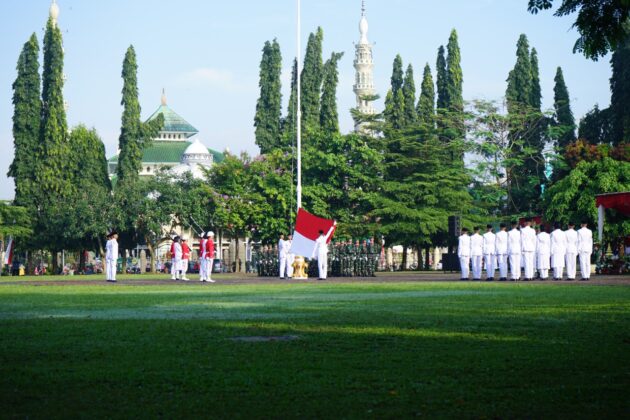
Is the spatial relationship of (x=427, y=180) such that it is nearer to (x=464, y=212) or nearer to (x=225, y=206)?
(x=464, y=212)

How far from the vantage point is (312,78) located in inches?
3125

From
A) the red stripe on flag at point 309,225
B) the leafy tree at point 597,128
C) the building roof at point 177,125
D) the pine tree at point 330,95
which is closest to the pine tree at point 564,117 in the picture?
the leafy tree at point 597,128

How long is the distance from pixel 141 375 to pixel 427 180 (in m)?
62.5

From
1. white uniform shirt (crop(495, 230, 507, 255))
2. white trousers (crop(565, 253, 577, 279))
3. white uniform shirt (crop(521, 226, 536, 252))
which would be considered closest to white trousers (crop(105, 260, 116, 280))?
white uniform shirt (crop(495, 230, 507, 255))

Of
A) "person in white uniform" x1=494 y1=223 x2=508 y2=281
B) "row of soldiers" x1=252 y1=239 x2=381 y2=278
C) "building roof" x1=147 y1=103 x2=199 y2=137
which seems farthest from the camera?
"building roof" x1=147 y1=103 x2=199 y2=137

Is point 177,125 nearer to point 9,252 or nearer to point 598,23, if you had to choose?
point 9,252

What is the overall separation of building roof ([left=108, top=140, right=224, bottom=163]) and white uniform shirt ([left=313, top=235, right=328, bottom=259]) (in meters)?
103

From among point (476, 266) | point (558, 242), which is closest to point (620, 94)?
point (476, 266)

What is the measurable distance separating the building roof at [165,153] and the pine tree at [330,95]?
70376 millimetres

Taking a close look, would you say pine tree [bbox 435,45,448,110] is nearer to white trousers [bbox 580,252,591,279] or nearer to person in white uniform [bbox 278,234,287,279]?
person in white uniform [bbox 278,234,287,279]

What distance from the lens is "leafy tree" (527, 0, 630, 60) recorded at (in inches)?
427

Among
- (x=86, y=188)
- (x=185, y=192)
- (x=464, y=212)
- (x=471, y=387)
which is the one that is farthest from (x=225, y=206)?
(x=471, y=387)

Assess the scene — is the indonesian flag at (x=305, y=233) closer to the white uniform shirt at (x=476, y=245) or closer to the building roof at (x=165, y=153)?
the white uniform shirt at (x=476, y=245)

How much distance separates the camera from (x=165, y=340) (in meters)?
13.8
